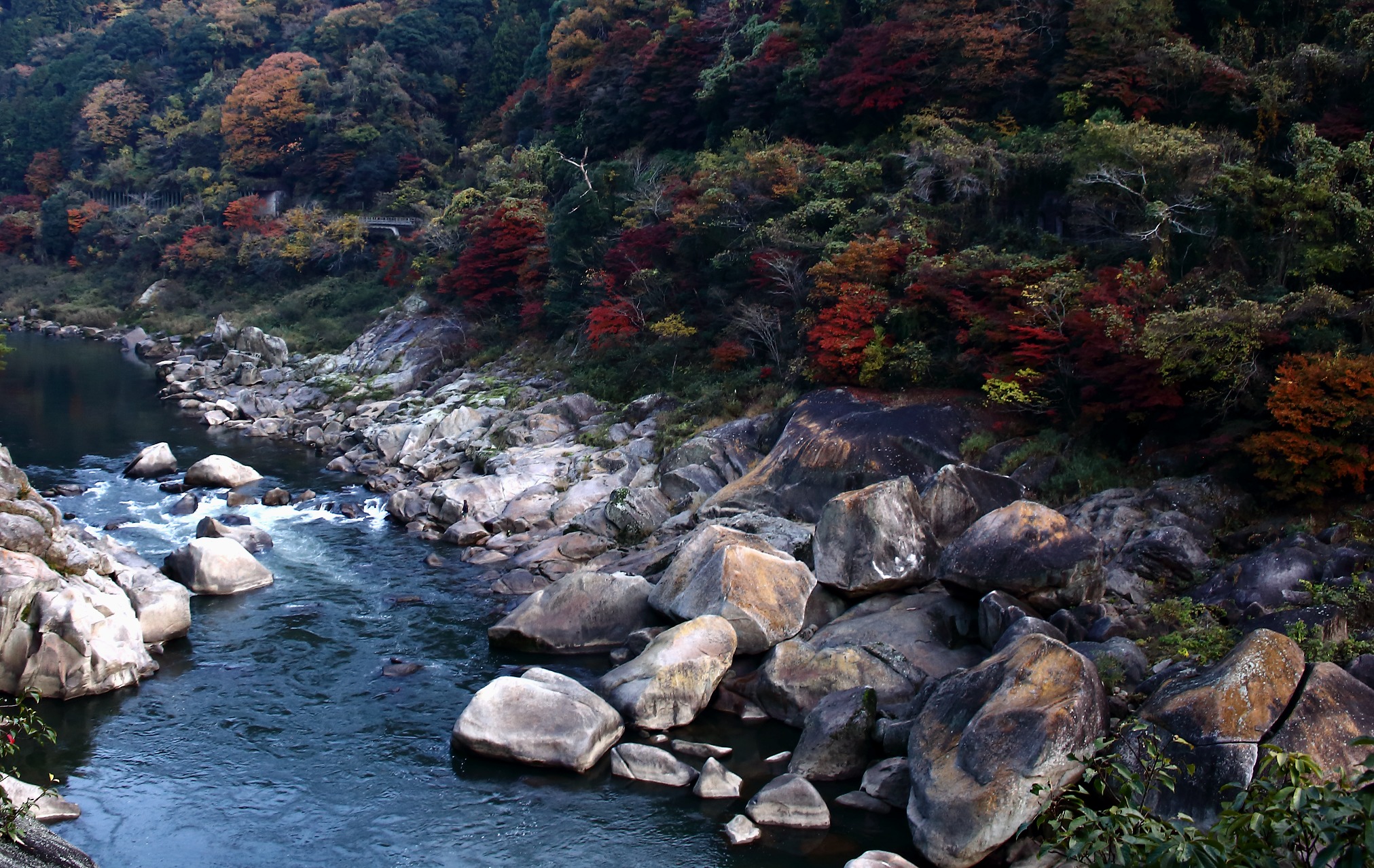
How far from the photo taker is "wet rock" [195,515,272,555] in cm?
2212

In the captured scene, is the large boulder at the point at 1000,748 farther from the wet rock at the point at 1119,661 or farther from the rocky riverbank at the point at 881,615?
the wet rock at the point at 1119,661

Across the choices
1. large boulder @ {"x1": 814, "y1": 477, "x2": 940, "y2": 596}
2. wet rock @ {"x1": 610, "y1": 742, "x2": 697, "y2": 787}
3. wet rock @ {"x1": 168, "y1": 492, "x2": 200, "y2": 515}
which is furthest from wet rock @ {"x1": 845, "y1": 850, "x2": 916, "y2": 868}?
wet rock @ {"x1": 168, "y1": 492, "x2": 200, "y2": 515}

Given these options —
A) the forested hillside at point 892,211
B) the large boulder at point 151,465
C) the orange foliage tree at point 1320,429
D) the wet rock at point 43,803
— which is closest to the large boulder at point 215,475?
the large boulder at point 151,465

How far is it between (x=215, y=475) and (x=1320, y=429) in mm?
26060

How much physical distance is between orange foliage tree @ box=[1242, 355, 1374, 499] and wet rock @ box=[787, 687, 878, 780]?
8298 millimetres

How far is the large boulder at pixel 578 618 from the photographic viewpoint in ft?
57.2

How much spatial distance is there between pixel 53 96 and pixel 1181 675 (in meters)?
94.7

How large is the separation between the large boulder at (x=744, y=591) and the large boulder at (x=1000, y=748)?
14.1ft

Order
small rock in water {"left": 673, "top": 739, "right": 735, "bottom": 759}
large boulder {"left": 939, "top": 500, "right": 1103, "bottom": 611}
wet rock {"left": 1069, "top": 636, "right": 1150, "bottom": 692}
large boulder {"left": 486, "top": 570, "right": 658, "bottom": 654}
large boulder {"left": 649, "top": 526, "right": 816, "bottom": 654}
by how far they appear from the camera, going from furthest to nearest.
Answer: large boulder {"left": 486, "top": 570, "right": 658, "bottom": 654}, large boulder {"left": 649, "top": 526, "right": 816, "bottom": 654}, large boulder {"left": 939, "top": 500, "right": 1103, "bottom": 611}, small rock in water {"left": 673, "top": 739, "right": 735, "bottom": 759}, wet rock {"left": 1069, "top": 636, "right": 1150, "bottom": 692}

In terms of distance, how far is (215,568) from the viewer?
1956 cm

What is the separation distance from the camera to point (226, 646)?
17.1m

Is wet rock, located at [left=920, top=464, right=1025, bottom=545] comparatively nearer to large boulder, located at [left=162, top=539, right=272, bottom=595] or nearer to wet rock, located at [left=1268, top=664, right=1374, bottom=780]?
wet rock, located at [left=1268, top=664, right=1374, bottom=780]

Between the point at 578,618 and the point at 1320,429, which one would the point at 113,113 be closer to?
the point at 578,618

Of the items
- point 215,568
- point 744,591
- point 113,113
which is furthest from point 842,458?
point 113,113
